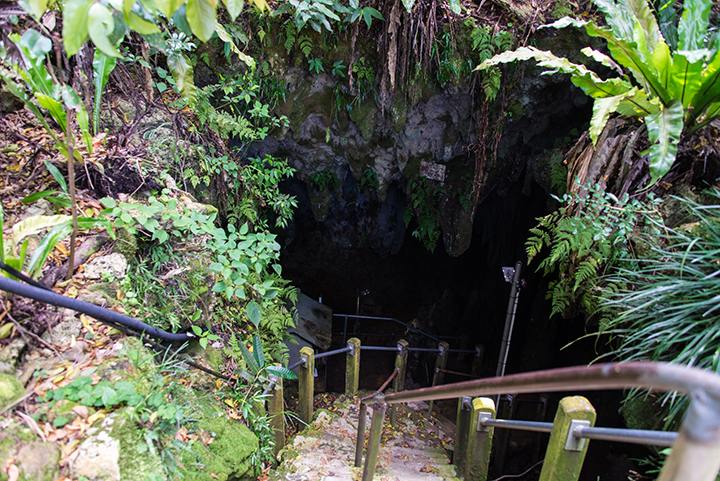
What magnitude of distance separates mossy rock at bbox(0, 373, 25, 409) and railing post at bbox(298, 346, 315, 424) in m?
1.99

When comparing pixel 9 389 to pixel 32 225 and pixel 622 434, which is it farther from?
pixel 622 434

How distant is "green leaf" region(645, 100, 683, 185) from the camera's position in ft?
7.20

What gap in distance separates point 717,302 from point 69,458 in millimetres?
2788

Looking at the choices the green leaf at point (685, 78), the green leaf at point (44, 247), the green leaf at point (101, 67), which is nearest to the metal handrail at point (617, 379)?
the green leaf at point (44, 247)

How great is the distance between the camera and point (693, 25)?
2.50 metres

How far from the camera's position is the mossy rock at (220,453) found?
164cm

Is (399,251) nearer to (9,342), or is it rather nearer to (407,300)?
(407,300)

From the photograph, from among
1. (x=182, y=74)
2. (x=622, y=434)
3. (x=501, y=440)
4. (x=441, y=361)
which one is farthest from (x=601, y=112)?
(x=501, y=440)

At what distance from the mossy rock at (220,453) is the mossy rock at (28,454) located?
46cm

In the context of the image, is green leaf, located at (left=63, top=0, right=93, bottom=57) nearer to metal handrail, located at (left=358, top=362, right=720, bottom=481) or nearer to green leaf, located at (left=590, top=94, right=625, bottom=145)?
metal handrail, located at (left=358, top=362, right=720, bottom=481)

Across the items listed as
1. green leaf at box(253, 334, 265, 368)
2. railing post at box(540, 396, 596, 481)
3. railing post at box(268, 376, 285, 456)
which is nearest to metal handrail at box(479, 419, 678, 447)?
railing post at box(540, 396, 596, 481)

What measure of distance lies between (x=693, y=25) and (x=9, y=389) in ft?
13.9

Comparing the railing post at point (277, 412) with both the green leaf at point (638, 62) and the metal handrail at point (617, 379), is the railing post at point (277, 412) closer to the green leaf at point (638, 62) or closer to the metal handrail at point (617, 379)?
the metal handrail at point (617, 379)

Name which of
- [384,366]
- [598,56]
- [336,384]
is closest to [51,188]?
[598,56]
